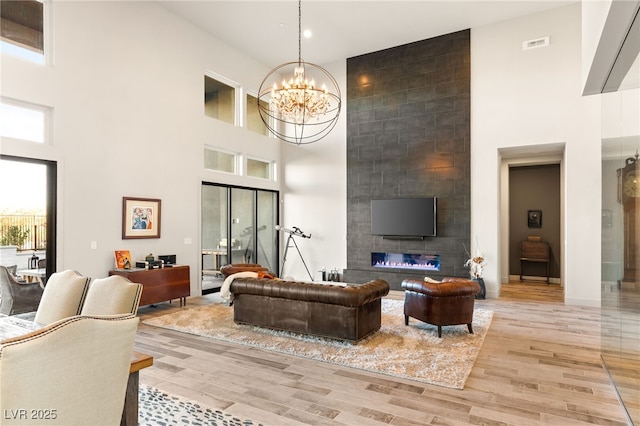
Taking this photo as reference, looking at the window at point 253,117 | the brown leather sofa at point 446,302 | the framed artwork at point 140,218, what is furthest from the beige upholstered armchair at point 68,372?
the window at point 253,117

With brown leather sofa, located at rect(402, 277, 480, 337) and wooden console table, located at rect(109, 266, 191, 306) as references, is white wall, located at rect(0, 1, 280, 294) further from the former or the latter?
brown leather sofa, located at rect(402, 277, 480, 337)

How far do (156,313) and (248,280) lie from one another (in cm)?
201

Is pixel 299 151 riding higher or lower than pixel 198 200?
higher

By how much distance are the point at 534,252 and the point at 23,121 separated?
10544 millimetres

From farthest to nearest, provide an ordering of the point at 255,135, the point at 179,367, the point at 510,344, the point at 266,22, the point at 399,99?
1. the point at 255,135
2. the point at 399,99
3. the point at 266,22
4. the point at 510,344
5. the point at 179,367

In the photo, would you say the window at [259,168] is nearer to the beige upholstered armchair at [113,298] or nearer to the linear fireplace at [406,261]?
the linear fireplace at [406,261]

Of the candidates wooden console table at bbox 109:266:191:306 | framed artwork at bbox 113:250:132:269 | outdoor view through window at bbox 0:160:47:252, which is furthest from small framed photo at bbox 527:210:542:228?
outdoor view through window at bbox 0:160:47:252

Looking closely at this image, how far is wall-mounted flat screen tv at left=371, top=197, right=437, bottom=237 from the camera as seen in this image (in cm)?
796

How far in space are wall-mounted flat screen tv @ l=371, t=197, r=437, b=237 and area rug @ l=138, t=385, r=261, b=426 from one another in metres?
6.03

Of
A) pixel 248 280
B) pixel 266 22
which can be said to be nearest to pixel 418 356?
pixel 248 280

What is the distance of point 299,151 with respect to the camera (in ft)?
32.0

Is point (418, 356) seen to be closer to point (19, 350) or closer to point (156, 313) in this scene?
point (19, 350)

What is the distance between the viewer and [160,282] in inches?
240

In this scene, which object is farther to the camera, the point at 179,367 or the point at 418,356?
the point at 418,356
